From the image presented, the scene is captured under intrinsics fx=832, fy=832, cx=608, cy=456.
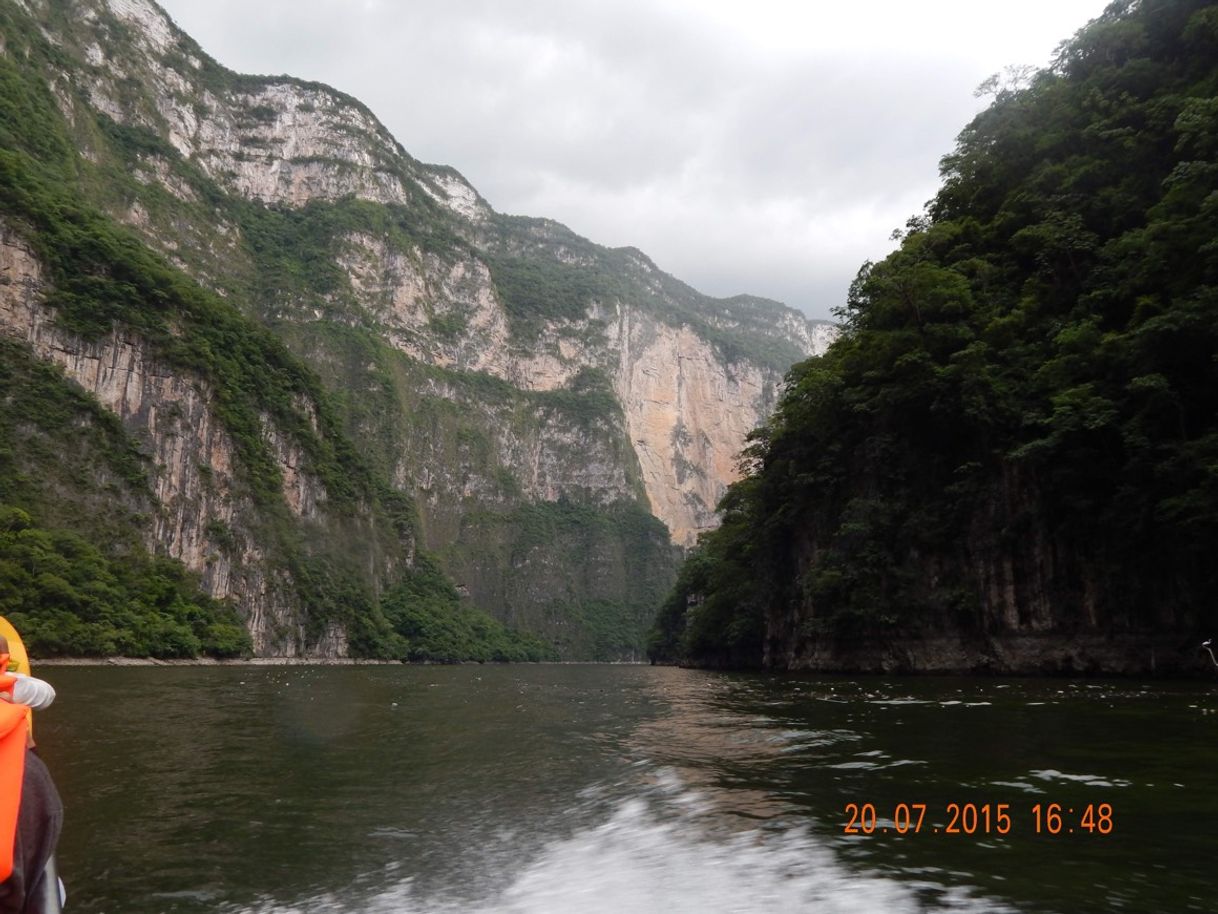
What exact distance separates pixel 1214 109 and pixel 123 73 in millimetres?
167020

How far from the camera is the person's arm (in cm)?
365

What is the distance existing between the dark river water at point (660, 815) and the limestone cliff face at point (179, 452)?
78.7 metres

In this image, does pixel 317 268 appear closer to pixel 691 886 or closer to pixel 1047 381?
pixel 1047 381

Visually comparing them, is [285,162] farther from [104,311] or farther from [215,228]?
[104,311]

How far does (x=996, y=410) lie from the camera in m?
29.2

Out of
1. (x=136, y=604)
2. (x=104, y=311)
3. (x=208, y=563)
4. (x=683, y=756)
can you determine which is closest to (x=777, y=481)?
(x=683, y=756)

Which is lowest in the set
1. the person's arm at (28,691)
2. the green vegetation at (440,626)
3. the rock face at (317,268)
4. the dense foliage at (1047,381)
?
the green vegetation at (440,626)

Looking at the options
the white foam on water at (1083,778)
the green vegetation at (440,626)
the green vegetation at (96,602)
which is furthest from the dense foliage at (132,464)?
the white foam on water at (1083,778)

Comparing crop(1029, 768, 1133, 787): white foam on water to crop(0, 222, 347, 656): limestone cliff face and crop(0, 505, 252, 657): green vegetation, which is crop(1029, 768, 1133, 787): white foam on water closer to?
crop(0, 505, 252, 657): green vegetation

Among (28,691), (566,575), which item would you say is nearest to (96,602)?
(28,691)

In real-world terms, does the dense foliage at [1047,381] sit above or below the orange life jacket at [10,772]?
above

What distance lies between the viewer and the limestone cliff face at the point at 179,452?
8075 centimetres

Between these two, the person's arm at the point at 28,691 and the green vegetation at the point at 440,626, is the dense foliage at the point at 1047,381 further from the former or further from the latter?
the green vegetation at the point at 440,626

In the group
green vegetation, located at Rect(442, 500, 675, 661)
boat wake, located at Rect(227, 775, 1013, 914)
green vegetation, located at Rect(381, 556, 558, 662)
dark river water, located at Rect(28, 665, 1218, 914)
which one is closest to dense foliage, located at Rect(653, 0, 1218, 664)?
dark river water, located at Rect(28, 665, 1218, 914)
